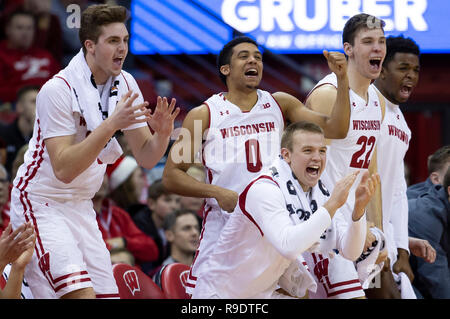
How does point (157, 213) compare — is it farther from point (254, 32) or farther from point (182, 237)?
point (254, 32)

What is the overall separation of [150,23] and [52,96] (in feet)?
21.9

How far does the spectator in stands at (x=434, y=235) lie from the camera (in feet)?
22.7

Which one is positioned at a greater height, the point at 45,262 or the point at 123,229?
the point at 45,262

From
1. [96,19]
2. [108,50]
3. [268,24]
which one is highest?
[268,24]

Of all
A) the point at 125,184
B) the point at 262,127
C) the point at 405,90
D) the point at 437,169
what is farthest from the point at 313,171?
the point at 125,184

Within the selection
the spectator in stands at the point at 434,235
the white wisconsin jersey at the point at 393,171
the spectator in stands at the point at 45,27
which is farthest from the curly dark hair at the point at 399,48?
the spectator in stands at the point at 45,27

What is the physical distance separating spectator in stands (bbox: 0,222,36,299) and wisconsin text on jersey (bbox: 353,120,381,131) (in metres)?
2.46

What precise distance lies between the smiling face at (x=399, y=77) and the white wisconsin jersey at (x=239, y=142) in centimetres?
106

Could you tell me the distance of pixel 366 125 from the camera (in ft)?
20.1

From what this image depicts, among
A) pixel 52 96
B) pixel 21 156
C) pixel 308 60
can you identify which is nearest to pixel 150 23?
pixel 308 60

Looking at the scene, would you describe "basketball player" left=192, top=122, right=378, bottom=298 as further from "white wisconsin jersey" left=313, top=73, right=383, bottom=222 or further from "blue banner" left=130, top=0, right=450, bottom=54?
"blue banner" left=130, top=0, right=450, bottom=54

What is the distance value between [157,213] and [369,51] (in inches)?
123

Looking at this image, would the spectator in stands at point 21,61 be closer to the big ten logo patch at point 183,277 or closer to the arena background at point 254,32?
the arena background at point 254,32

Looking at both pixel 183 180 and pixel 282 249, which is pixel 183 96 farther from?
pixel 282 249
